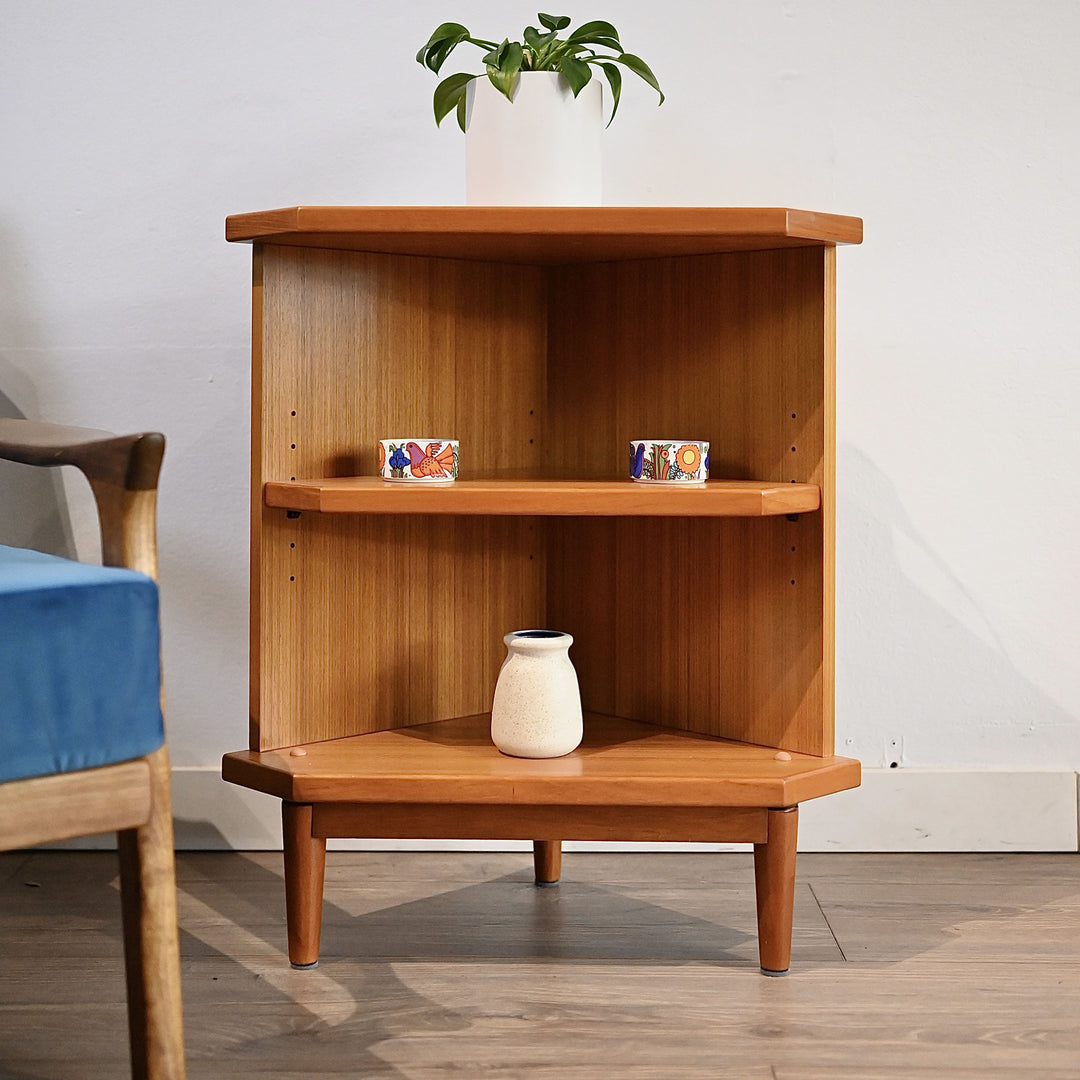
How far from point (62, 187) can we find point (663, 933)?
45.5 inches

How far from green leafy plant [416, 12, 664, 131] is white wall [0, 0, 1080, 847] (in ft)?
0.90

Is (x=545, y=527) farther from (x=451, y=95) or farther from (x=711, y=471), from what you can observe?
(x=451, y=95)

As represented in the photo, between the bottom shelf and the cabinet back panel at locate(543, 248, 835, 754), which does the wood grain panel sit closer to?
the bottom shelf

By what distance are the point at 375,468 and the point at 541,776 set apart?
0.41 m

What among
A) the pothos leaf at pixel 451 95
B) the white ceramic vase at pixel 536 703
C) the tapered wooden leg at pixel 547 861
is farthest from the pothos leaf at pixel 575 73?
the tapered wooden leg at pixel 547 861

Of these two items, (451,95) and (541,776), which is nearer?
(541,776)

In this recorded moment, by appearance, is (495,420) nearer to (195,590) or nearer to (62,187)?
(195,590)

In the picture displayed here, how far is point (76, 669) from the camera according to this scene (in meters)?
0.82

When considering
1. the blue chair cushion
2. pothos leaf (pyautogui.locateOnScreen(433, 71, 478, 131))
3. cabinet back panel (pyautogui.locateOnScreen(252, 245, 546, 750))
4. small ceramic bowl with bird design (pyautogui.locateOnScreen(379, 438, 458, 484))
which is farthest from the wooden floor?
pothos leaf (pyautogui.locateOnScreen(433, 71, 478, 131))

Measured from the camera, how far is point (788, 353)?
1.29 m

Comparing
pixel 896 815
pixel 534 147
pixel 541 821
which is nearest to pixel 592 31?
pixel 534 147

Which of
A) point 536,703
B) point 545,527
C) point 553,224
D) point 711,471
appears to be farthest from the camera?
point 545,527

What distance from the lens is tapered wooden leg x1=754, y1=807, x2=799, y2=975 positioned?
1.19m

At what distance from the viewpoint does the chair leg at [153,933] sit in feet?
2.85
